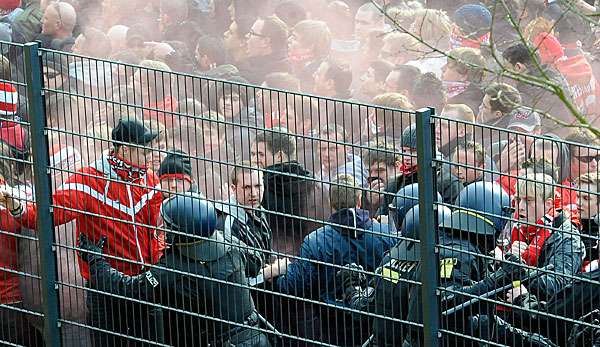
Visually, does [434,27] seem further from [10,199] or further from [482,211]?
[482,211]

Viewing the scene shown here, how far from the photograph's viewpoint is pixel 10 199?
21.5ft

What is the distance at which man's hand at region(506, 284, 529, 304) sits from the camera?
17.3ft

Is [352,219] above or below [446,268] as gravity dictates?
above

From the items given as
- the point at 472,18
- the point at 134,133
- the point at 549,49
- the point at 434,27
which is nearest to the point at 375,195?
the point at 134,133

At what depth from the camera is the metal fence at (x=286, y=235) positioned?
5312 mm

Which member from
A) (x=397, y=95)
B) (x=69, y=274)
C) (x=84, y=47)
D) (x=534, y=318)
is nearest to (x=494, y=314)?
(x=534, y=318)

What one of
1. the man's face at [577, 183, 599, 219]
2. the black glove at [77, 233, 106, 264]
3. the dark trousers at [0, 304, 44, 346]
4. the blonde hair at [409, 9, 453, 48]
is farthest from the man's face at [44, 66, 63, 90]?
the blonde hair at [409, 9, 453, 48]

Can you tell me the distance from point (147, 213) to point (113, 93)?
4.28 feet

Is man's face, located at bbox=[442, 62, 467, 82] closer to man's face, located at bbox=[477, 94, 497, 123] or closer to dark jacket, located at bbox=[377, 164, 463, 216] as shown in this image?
man's face, located at bbox=[477, 94, 497, 123]

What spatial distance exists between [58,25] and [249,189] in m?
7.50

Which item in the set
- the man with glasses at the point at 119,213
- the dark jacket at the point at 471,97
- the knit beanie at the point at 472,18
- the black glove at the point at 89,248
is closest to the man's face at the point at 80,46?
the knit beanie at the point at 472,18

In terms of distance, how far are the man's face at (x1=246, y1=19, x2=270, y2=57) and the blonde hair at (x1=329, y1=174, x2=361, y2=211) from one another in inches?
255

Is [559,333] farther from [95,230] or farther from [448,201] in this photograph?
[95,230]

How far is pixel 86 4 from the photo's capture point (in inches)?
554
